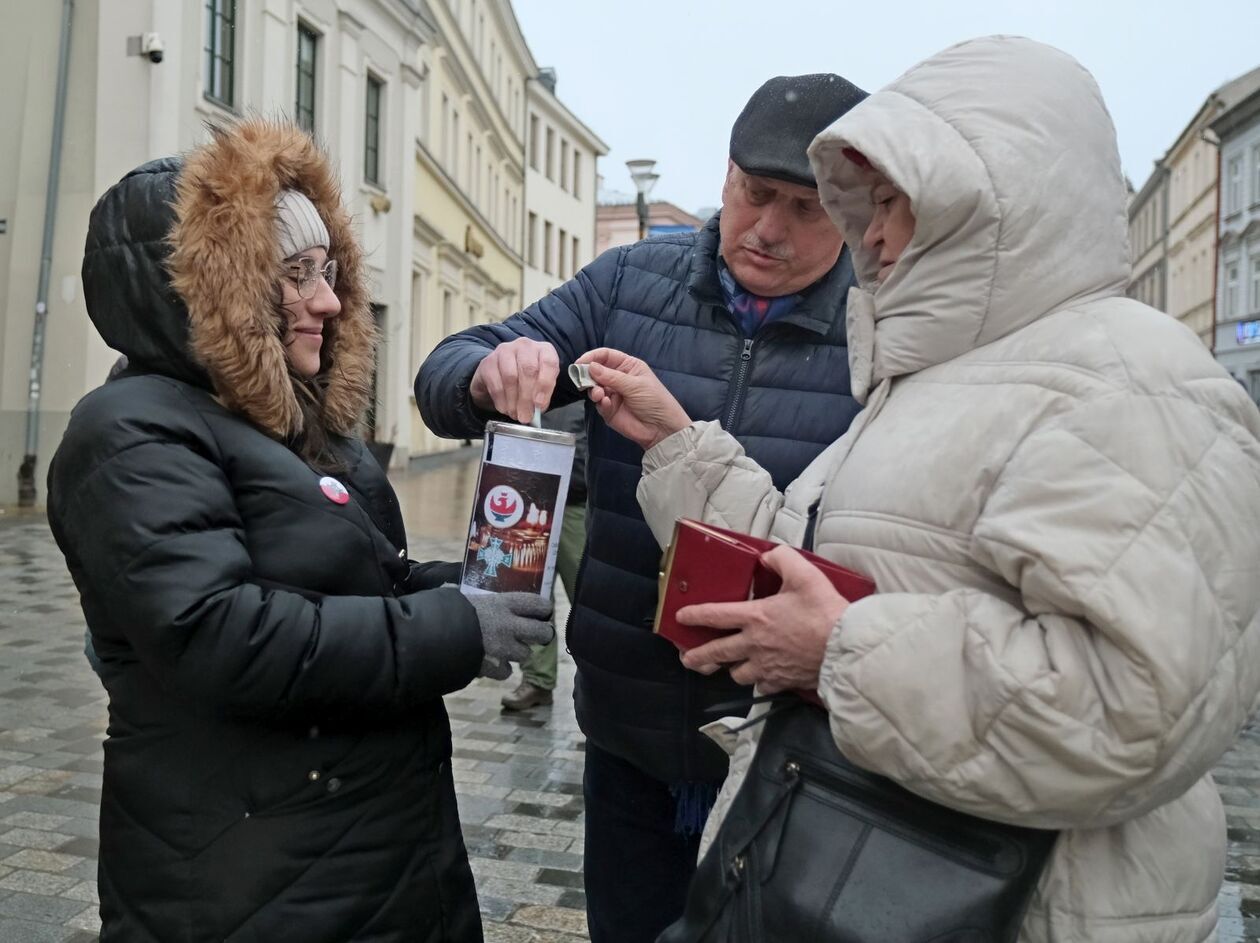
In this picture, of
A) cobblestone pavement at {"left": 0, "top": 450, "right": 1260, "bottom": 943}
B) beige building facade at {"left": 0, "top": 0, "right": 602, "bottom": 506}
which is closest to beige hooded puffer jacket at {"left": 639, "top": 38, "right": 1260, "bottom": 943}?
beige building facade at {"left": 0, "top": 0, "right": 602, "bottom": 506}

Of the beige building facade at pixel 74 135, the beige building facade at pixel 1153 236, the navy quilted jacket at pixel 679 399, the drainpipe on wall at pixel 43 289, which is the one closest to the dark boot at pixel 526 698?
the navy quilted jacket at pixel 679 399

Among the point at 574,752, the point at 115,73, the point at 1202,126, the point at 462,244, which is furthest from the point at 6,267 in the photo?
the point at 1202,126

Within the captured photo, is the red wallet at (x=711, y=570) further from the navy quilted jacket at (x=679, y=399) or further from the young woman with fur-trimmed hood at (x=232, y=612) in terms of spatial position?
the navy quilted jacket at (x=679, y=399)

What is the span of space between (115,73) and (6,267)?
8.19ft

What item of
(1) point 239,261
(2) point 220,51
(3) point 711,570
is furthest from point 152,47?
(3) point 711,570

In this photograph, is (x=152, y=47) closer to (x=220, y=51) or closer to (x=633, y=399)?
(x=220, y=51)

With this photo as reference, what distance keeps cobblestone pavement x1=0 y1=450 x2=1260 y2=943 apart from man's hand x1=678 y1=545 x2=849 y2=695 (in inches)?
84.9

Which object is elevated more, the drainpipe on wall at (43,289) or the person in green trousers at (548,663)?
the drainpipe on wall at (43,289)

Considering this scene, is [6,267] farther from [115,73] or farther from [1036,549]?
[1036,549]

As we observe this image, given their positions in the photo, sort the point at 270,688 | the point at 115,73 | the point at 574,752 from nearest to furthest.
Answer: the point at 270,688 < the point at 574,752 < the point at 115,73

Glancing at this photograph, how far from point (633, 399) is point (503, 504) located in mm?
375

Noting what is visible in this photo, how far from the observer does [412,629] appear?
1919 millimetres

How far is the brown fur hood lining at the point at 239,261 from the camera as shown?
191 cm

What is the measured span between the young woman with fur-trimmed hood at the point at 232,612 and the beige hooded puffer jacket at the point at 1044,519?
2.22 ft
